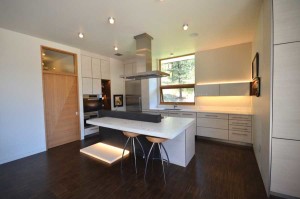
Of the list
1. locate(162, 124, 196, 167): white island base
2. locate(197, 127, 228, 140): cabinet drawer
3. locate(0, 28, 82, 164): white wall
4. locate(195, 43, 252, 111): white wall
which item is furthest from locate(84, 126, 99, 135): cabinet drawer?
locate(195, 43, 252, 111): white wall

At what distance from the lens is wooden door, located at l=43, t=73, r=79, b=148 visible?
3.68 meters

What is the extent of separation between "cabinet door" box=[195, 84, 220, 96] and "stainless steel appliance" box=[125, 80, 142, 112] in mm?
2255

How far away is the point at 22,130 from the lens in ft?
10.3

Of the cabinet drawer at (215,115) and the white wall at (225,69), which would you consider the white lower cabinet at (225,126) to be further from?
the white wall at (225,69)

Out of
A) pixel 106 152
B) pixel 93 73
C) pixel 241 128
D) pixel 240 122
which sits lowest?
pixel 106 152

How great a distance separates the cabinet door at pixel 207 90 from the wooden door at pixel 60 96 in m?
3.97

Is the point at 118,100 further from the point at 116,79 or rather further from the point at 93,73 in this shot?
the point at 93,73

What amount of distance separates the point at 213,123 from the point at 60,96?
14.9 ft

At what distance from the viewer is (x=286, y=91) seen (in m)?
1.68

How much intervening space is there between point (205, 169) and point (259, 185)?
2.62ft

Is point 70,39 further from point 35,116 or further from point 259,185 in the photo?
point 259,185

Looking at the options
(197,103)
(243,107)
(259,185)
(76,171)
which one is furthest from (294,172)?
(76,171)

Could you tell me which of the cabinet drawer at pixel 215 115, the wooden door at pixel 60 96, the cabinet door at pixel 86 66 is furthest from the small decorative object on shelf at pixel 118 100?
the cabinet drawer at pixel 215 115

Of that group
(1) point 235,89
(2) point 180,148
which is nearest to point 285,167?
(2) point 180,148
